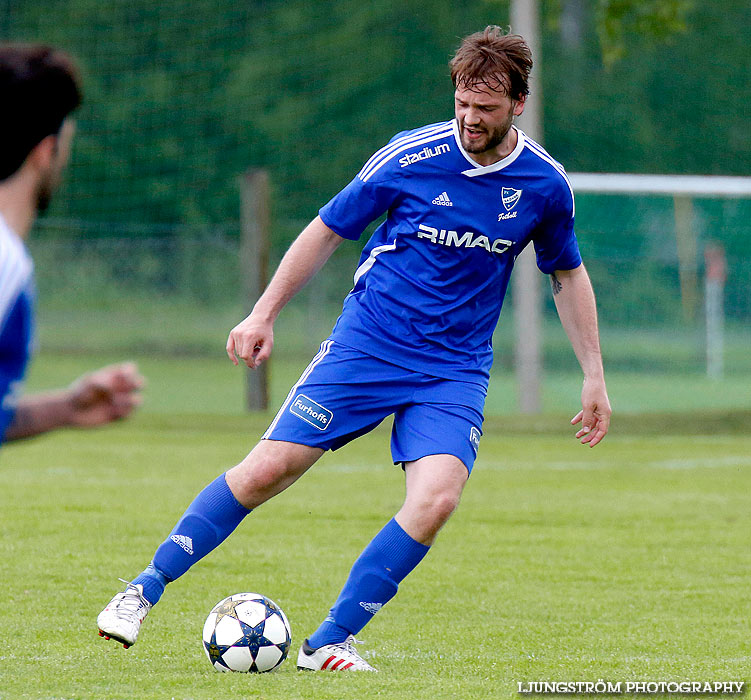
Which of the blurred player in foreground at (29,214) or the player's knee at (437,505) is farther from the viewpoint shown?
the player's knee at (437,505)

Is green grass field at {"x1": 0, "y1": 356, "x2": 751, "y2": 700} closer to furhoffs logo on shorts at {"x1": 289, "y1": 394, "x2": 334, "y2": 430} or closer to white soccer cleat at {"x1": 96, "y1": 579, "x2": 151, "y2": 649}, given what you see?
white soccer cleat at {"x1": 96, "y1": 579, "x2": 151, "y2": 649}

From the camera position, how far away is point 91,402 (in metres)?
2.92

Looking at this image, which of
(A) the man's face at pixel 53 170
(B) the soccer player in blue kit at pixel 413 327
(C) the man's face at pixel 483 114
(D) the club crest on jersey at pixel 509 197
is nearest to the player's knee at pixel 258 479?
(B) the soccer player in blue kit at pixel 413 327

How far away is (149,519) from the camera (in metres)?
7.77

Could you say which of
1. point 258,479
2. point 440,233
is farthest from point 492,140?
point 258,479

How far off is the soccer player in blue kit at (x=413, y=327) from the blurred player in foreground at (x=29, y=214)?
168cm

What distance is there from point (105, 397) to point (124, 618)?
1711mm

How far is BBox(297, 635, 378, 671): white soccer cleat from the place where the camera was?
14.8 feet

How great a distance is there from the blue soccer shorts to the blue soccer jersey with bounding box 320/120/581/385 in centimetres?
6

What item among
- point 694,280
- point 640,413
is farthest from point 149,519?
point 694,280

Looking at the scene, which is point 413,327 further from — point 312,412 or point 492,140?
point 492,140

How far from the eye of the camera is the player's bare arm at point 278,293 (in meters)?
4.67

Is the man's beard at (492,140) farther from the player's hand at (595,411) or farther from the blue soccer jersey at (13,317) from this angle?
the blue soccer jersey at (13,317)

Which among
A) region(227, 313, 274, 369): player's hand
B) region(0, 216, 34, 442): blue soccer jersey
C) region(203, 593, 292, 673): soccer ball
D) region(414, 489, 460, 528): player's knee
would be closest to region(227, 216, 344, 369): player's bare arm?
region(227, 313, 274, 369): player's hand
